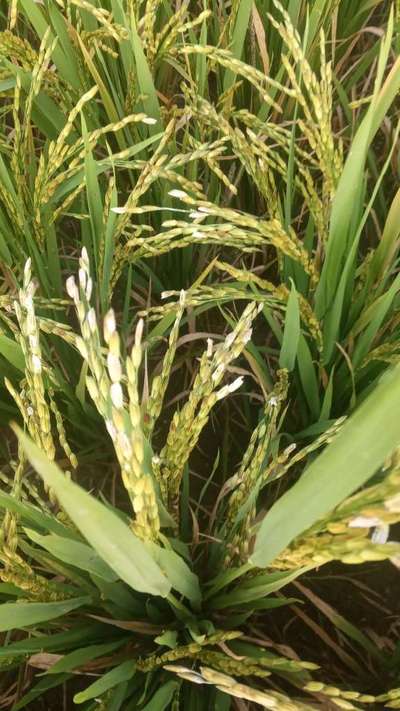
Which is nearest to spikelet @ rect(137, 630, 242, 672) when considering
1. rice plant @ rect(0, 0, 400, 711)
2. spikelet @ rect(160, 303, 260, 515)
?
rice plant @ rect(0, 0, 400, 711)

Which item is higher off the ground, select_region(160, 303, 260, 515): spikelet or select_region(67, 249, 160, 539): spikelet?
select_region(67, 249, 160, 539): spikelet

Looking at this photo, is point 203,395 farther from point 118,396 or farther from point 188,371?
point 188,371

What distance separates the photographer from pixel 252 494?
593 millimetres

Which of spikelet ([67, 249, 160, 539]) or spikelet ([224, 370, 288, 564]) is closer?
spikelet ([67, 249, 160, 539])

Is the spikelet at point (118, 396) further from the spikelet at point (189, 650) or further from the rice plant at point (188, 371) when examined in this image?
the spikelet at point (189, 650)

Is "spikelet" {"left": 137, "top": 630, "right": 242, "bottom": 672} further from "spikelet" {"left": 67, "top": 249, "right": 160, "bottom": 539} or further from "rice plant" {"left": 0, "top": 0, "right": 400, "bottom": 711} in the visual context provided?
"spikelet" {"left": 67, "top": 249, "right": 160, "bottom": 539}

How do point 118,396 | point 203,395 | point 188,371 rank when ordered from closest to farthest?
point 118,396 → point 203,395 → point 188,371

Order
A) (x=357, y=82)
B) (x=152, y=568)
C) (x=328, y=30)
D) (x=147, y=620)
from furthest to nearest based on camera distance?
1. (x=357, y=82)
2. (x=328, y=30)
3. (x=147, y=620)
4. (x=152, y=568)

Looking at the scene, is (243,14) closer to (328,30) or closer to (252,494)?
(328,30)

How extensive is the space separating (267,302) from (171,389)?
35 centimetres

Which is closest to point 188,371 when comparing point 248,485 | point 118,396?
point 248,485

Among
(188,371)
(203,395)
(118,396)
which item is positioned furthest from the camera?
(188,371)

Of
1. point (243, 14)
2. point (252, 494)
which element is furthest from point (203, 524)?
point (243, 14)

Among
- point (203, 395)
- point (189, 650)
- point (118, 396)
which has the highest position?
point (118, 396)
